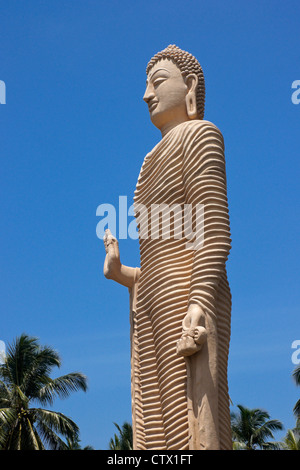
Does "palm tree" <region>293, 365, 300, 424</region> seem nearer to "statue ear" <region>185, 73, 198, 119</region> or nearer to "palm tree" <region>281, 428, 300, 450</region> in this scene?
"palm tree" <region>281, 428, 300, 450</region>

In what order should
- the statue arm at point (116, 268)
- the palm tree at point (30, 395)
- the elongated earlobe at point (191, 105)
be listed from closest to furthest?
the statue arm at point (116, 268), the elongated earlobe at point (191, 105), the palm tree at point (30, 395)

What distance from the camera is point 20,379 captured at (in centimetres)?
2022

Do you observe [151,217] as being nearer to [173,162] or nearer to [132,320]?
[173,162]

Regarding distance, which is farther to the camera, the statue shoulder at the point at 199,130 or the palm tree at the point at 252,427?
the palm tree at the point at 252,427

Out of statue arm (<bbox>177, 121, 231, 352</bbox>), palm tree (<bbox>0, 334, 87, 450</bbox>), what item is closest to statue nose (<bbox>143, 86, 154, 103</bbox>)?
statue arm (<bbox>177, 121, 231, 352</bbox>)

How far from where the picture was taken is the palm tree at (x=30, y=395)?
18.6 m

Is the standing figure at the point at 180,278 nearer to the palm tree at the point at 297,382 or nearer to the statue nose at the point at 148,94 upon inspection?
the statue nose at the point at 148,94

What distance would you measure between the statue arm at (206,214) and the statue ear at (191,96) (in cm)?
41

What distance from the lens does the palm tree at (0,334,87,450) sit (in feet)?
61.1

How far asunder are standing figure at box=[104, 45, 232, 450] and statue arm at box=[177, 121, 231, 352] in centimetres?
1

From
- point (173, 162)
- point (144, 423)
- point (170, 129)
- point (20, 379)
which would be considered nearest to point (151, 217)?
point (173, 162)

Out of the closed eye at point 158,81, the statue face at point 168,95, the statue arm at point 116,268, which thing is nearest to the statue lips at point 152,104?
the statue face at point 168,95

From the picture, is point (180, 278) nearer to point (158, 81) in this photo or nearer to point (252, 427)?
point (158, 81)

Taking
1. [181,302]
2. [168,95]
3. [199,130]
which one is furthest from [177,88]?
[181,302]
